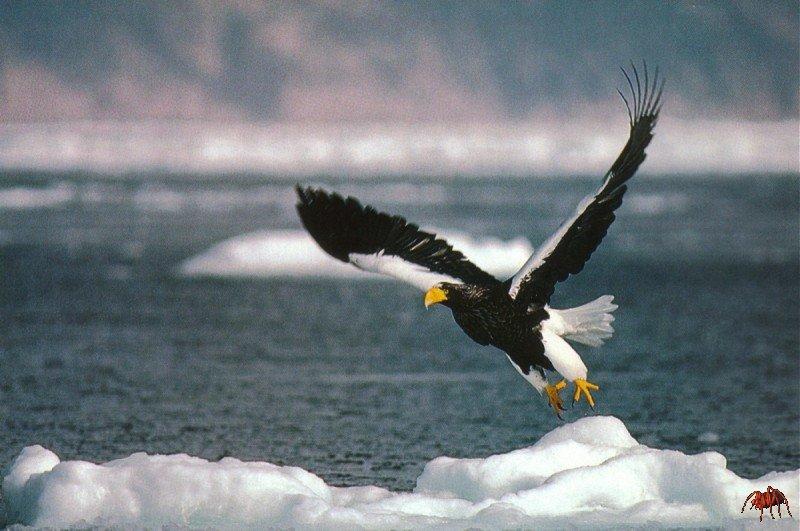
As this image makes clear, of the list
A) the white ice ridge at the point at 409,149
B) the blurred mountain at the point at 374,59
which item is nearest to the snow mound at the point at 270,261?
the white ice ridge at the point at 409,149

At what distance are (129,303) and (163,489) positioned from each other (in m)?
10.7

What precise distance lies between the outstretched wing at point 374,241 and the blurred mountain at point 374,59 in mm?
100621

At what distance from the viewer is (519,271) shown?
801 cm

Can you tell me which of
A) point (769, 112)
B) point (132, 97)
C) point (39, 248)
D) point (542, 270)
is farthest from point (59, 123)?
point (542, 270)

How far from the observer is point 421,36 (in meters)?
147

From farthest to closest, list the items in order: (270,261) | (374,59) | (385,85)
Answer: (374,59) < (385,85) < (270,261)

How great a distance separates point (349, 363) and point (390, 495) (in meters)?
5.55

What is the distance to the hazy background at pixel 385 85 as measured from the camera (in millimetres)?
92125

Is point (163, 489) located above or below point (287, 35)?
below

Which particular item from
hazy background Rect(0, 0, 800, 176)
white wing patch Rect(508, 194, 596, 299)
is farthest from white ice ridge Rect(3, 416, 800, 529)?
hazy background Rect(0, 0, 800, 176)

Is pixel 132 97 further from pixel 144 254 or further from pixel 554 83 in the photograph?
pixel 144 254

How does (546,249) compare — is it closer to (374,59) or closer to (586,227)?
(586,227)
